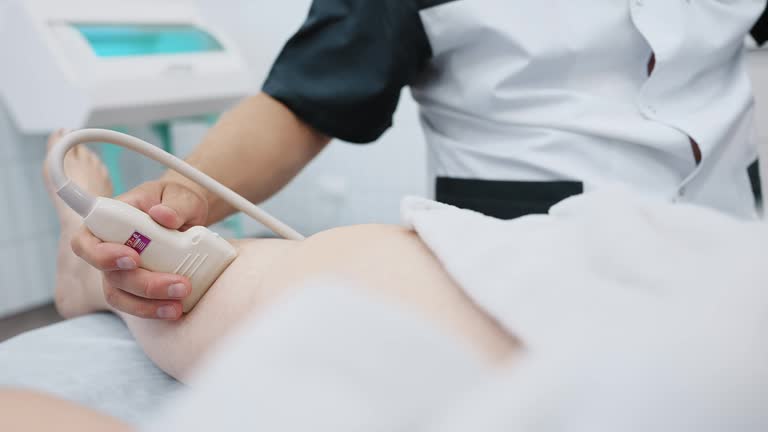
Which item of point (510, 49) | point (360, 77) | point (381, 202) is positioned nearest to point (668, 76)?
point (510, 49)

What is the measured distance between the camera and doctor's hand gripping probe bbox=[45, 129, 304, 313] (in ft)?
1.84

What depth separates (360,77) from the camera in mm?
910

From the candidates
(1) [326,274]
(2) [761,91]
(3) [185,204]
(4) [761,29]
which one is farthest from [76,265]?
(2) [761,91]

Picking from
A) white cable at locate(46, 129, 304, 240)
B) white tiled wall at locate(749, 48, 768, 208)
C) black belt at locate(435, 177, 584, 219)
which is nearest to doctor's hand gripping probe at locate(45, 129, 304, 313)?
white cable at locate(46, 129, 304, 240)

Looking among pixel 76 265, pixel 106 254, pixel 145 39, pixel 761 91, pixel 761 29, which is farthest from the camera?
pixel 145 39

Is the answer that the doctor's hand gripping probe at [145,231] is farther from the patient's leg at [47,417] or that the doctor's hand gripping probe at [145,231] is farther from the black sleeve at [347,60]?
the black sleeve at [347,60]

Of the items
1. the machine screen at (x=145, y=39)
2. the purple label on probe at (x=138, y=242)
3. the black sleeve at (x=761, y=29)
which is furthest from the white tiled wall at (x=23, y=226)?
the black sleeve at (x=761, y=29)

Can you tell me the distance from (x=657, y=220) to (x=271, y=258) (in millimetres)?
332

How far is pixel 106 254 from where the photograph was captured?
562 mm

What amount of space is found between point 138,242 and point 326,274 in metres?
0.21

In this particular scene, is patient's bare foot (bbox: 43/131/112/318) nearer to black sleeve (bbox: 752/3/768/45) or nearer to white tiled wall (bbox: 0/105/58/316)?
black sleeve (bbox: 752/3/768/45)

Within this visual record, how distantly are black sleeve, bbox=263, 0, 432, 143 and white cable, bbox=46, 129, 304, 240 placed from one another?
267mm

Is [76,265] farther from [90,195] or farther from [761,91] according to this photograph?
[761,91]

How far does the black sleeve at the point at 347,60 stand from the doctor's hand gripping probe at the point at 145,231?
0.98 feet
